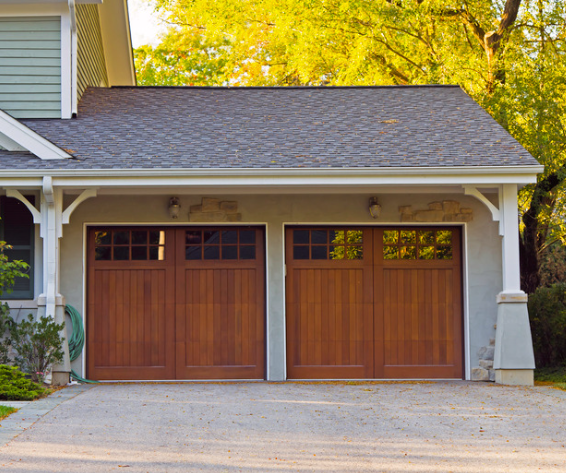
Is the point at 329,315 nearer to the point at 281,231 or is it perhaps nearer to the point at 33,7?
the point at 281,231

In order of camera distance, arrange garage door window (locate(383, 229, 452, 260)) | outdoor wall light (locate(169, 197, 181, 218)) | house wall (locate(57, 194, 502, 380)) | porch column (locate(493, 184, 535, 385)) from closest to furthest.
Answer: porch column (locate(493, 184, 535, 385)) < outdoor wall light (locate(169, 197, 181, 218)) < house wall (locate(57, 194, 502, 380)) < garage door window (locate(383, 229, 452, 260))

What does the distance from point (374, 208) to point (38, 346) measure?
447 cm

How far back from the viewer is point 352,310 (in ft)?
A: 34.3

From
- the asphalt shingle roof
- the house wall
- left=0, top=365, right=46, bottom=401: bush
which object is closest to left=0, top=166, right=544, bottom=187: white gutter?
the asphalt shingle roof

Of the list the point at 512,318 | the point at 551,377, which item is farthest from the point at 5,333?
the point at 551,377

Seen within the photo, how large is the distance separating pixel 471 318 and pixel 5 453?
6443 mm

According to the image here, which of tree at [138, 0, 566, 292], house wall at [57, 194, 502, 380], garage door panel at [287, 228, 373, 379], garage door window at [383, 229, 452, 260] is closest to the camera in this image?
house wall at [57, 194, 502, 380]

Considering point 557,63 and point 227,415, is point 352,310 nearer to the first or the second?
point 227,415

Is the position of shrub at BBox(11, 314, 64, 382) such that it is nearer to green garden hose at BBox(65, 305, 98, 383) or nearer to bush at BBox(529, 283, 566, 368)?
green garden hose at BBox(65, 305, 98, 383)

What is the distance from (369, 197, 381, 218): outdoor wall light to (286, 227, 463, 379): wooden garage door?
30 centimetres

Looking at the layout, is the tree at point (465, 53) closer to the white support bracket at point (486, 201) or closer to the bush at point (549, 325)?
the bush at point (549, 325)

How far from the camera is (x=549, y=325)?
1154 cm

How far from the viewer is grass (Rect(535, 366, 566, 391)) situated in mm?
10198

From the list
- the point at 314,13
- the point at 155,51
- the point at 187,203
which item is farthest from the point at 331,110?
the point at 155,51
